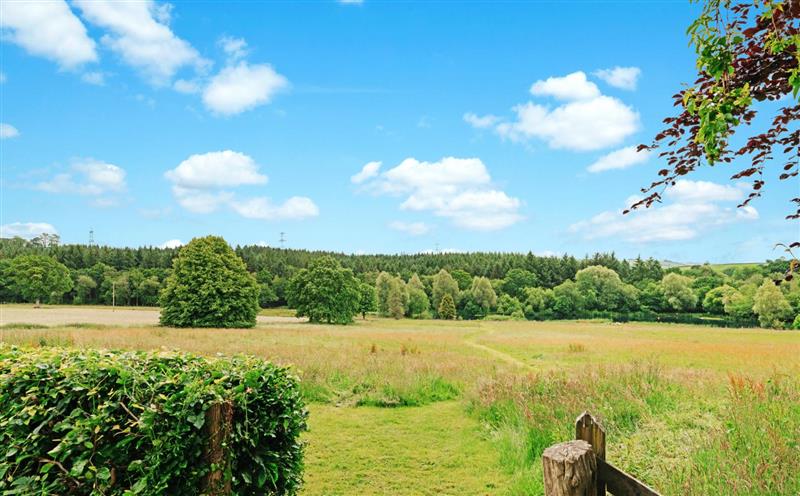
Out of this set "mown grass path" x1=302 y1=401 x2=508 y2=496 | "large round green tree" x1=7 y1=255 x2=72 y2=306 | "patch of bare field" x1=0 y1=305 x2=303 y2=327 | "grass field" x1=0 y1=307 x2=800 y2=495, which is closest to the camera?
"grass field" x1=0 y1=307 x2=800 y2=495

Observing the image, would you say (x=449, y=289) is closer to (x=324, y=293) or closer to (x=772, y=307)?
(x=324, y=293)

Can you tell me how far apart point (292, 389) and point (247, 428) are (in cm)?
65

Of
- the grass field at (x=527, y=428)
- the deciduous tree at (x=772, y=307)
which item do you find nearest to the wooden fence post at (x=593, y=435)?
the grass field at (x=527, y=428)

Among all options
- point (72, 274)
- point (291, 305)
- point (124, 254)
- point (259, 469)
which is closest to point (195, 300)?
point (291, 305)

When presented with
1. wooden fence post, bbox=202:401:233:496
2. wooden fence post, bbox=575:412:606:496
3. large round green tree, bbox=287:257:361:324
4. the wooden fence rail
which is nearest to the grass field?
wooden fence post, bbox=575:412:606:496

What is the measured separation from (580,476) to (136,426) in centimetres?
387

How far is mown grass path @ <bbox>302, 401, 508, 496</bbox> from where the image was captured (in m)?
6.91

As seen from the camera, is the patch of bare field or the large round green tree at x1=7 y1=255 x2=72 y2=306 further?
the large round green tree at x1=7 y1=255 x2=72 y2=306

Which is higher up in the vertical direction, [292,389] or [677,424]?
[292,389]

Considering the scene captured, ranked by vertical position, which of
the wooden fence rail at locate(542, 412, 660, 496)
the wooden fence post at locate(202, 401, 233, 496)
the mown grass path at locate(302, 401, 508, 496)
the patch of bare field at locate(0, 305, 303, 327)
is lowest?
the patch of bare field at locate(0, 305, 303, 327)

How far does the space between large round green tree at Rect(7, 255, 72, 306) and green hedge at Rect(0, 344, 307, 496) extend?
77517 millimetres

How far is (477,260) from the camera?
132500mm

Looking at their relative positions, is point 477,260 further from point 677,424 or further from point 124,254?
point 677,424

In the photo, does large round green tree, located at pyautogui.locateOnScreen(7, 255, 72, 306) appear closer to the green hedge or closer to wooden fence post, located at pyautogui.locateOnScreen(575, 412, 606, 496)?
the green hedge
